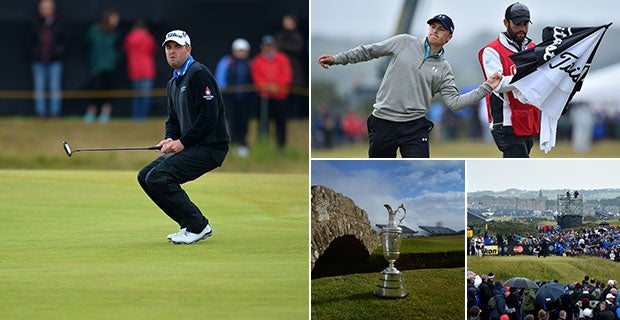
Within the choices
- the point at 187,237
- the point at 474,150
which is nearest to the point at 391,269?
the point at 187,237

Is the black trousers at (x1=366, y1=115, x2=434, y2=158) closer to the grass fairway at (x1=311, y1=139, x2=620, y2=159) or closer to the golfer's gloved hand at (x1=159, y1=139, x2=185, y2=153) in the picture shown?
the golfer's gloved hand at (x1=159, y1=139, x2=185, y2=153)

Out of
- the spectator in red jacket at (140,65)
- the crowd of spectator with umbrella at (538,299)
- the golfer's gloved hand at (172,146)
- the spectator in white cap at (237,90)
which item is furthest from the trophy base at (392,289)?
the spectator in red jacket at (140,65)

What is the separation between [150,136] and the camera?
45.5 feet

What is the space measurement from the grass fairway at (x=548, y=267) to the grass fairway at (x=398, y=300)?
8.8 inches

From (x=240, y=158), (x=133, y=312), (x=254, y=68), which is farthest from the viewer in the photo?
(x=254, y=68)

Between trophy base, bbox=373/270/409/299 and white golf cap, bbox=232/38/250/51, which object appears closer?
trophy base, bbox=373/270/409/299

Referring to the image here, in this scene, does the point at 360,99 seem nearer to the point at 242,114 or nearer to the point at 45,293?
the point at 242,114

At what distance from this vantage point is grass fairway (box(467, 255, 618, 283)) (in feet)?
23.0

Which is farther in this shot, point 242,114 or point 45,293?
point 242,114

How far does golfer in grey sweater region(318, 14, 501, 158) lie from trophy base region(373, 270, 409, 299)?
803mm

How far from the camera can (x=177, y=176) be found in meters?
7.12

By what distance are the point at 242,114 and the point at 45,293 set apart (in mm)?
8141

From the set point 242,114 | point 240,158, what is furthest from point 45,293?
point 242,114

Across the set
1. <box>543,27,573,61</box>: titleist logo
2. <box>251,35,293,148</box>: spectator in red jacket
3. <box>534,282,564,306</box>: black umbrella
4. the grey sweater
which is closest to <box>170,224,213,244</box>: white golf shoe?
the grey sweater
